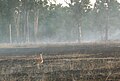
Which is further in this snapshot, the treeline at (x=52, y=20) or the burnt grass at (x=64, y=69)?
the treeline at (x=52, y=20)

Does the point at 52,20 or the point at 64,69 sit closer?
the point at 64,69

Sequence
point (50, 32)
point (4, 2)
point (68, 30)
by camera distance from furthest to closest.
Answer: point (68, 30) < point (50, 32) < point (4, 2)

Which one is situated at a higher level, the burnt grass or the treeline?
the treeline

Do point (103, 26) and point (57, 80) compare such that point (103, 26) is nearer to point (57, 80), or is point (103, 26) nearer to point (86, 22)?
point (86, 22)

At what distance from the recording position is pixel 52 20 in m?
119

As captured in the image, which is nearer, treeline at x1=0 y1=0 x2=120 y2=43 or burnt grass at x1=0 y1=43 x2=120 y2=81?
burnt grass at x1=0 y1=43 x2=120 y2=81

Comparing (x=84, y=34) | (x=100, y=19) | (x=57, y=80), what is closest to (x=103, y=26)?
(x=100, y=19)

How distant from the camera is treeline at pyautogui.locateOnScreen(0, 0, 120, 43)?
8962 cm

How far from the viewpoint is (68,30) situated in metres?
120

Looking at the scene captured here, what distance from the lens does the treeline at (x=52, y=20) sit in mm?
89625

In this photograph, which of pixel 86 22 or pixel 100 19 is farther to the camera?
pixel 86 22

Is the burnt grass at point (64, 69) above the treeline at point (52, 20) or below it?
below

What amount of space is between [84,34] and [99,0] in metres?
25.2

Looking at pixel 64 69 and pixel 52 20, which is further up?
pixel 52 20
